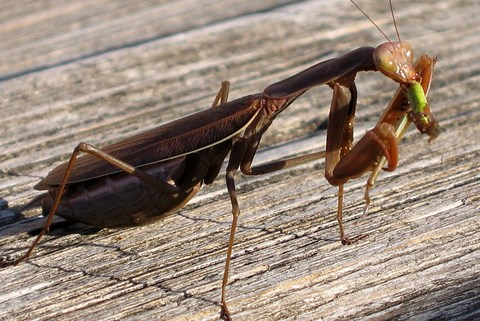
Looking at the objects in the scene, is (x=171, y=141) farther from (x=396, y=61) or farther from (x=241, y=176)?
(x=396, y=61)

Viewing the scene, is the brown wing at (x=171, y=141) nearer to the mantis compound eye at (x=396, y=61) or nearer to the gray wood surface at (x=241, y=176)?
the gray wood surface at (x=241, y=176)

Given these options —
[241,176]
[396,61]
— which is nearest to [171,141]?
[241,176]

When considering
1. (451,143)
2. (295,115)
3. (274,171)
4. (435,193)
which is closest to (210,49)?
(295,115)

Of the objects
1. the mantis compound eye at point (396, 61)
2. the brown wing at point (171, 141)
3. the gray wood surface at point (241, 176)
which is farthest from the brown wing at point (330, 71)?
the gray wood surface at point (241, 176)

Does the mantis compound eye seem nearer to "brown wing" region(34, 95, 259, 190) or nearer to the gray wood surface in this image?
the gray wood surface

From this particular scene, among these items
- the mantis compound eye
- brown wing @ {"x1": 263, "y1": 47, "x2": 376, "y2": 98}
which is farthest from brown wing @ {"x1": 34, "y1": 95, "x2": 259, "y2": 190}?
the mantis compound eye
